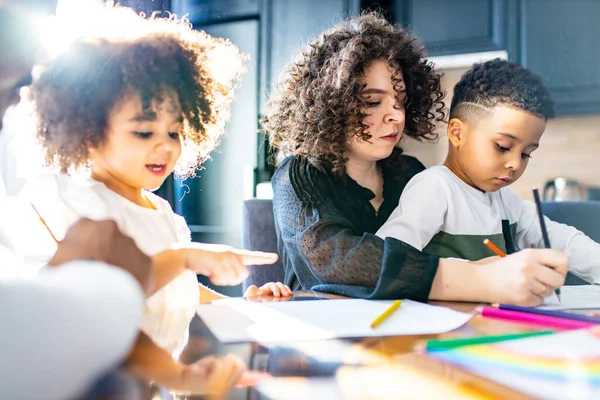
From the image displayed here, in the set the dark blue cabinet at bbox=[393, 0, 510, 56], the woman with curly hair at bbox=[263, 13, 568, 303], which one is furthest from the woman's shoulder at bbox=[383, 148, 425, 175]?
the dark blue cabinet at bbox=[393, 0, 510, 56]

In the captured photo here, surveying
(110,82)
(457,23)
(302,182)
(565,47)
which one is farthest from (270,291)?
→ (457,23)

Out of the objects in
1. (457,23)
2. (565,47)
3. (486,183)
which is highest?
(457,23)

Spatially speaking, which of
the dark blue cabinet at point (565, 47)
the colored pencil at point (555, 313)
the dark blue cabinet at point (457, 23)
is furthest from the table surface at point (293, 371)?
the dark blue cabinet at point (457, 23)

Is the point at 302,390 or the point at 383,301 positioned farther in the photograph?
the point at 383,301

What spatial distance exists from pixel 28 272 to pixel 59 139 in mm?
59

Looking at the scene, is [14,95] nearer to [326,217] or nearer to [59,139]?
[59,139]

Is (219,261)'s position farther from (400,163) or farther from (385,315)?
(400,163)

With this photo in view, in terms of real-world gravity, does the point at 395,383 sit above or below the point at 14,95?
below

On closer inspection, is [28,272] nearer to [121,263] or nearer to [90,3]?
[121,263]

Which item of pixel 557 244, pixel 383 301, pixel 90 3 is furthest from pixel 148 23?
pixel 557 244

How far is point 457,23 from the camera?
1.70 meters

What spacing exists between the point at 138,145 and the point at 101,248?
0.05 m

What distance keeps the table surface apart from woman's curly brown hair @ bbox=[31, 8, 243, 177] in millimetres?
95

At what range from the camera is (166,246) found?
277mm
